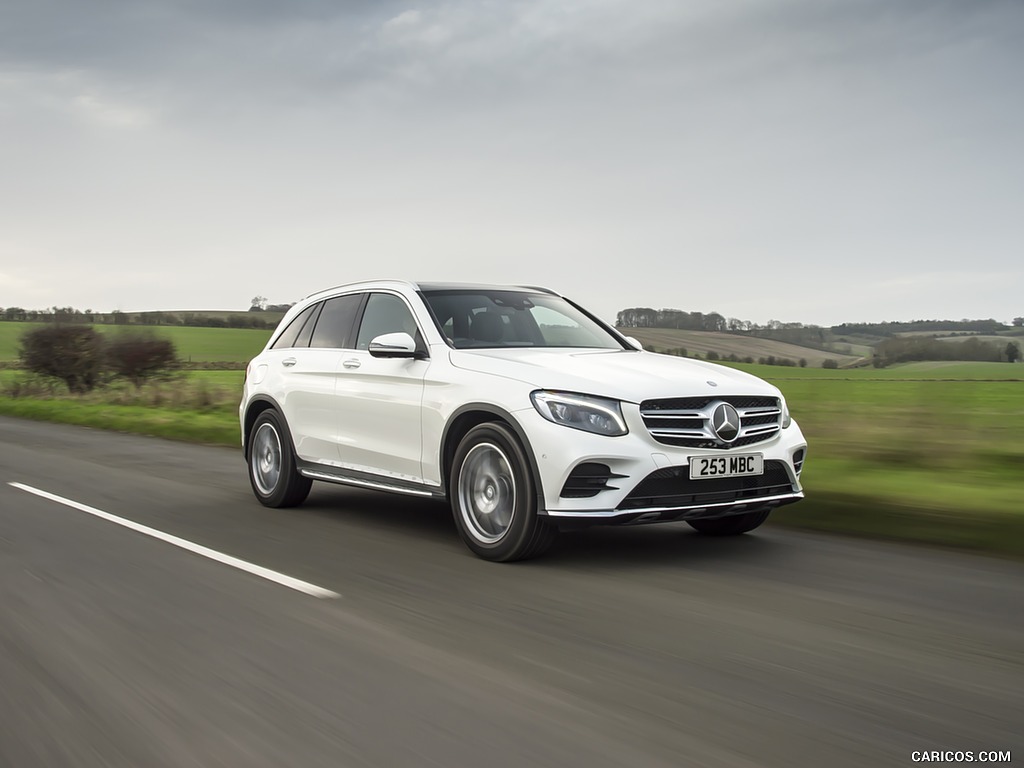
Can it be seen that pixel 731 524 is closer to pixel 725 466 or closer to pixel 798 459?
pixel 798 459

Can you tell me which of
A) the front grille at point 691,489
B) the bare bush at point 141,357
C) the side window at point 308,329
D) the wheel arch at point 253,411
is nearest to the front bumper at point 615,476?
the front grille at point 691,489

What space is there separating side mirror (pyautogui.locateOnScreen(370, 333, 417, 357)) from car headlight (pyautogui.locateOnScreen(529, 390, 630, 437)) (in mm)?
1326

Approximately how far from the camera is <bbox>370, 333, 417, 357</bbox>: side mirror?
22.4ft

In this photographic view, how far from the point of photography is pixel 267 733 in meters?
3.33

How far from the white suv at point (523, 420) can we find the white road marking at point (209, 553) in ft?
3.74

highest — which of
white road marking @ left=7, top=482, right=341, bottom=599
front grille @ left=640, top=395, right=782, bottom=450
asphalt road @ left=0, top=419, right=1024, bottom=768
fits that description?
front grille @ left=640, top=395, right=782, bottom=450

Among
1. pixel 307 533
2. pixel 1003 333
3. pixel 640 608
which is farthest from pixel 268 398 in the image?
pixel 1003 333

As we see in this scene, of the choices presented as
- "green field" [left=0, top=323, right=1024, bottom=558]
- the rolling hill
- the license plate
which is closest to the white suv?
the license plate

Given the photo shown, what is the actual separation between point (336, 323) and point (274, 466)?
1434 millimetres

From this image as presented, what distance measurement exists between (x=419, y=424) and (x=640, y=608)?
232cm

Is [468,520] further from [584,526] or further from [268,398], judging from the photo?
[268,398]

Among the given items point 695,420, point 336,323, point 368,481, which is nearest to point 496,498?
point 695,420
